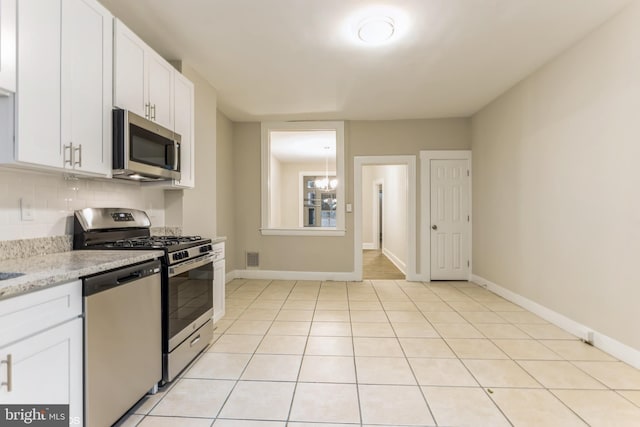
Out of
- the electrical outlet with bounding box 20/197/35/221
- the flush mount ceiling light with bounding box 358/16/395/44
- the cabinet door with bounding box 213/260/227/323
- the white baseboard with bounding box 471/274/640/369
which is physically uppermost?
the flush mount ceiling light with bounding box 358/16/395/44

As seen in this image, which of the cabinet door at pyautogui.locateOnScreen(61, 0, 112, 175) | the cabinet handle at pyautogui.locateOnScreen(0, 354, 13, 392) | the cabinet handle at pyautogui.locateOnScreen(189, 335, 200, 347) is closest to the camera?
the cabinet handle at pyautogui.locateOnScreen(0, 354, 13, 392)

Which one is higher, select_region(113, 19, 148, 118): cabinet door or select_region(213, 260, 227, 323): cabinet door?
select_region(113, 19, 148, 118): cabinet door

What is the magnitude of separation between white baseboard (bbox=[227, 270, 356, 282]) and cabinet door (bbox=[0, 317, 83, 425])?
3.74 meters

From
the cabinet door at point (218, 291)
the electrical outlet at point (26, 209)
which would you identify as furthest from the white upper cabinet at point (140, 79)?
the cabinet door at point (218, 291)

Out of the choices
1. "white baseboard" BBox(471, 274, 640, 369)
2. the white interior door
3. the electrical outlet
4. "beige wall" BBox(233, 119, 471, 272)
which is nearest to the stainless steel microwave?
the electrical outlet

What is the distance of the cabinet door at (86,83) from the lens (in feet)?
5.42

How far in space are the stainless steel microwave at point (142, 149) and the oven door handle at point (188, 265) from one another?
69 centimetres

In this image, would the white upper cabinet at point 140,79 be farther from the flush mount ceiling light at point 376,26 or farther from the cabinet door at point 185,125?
the flush mount ceiling light at point 376,26

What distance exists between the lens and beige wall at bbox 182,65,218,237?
3.10m

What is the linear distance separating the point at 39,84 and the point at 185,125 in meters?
1.36

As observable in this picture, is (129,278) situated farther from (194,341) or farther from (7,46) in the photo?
(7,46)

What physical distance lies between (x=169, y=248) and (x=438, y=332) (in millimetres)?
2384

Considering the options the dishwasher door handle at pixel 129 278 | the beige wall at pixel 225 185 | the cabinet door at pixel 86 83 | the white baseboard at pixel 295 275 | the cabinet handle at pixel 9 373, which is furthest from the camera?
the white baseboard at pixel 295 275

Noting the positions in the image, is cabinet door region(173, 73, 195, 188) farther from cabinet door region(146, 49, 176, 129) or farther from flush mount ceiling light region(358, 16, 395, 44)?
flush mount ceiling light region(358, 16, 395, 44)
